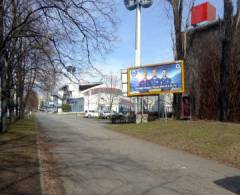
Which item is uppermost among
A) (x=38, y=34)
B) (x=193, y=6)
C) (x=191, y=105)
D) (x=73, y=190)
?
(x=193, y=6)

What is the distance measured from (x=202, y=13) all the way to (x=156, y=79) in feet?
24.8

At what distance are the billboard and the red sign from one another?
5234mm

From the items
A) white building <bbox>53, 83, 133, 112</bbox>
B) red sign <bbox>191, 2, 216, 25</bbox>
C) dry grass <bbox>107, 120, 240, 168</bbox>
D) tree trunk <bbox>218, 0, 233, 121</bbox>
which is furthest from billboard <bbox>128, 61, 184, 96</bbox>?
white building <bbox>53, 83, 133, 112</bbox>

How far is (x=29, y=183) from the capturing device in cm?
756

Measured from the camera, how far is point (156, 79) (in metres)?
31.9

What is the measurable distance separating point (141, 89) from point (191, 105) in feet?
15.9

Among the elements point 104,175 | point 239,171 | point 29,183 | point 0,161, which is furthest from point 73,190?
point 239,171

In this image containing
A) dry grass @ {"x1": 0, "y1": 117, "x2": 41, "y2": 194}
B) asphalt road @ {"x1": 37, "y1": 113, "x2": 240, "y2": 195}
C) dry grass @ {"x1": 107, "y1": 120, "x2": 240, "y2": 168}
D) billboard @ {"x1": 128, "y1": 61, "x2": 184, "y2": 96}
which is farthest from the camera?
billboard @ {"x1": 128, "y1": 61, "x2": 184, "y2": 96}

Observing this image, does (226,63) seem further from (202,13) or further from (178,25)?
(202,13)

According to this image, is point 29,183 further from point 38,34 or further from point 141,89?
point 141,89

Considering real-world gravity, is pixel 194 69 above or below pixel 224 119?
above

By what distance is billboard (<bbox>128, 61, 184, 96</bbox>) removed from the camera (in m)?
Result: 30.3

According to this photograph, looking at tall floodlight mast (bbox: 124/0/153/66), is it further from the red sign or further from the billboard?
the red sign

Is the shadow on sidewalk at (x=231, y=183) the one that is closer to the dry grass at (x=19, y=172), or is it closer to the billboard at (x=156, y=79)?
the dry grass at (x=19, y=172)
